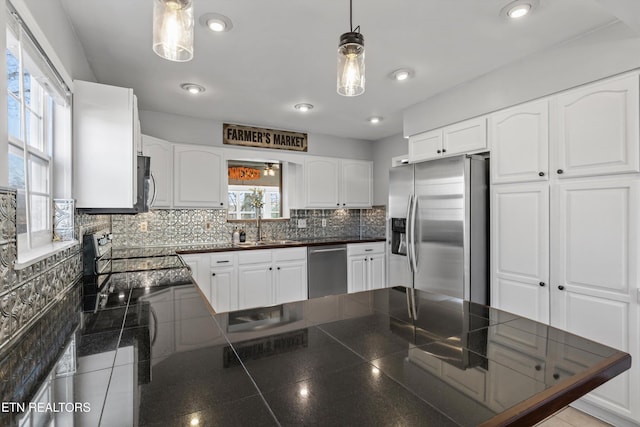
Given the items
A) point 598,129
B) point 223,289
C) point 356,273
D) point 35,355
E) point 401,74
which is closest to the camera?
point 35,355

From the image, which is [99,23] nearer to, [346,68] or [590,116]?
[346,68]

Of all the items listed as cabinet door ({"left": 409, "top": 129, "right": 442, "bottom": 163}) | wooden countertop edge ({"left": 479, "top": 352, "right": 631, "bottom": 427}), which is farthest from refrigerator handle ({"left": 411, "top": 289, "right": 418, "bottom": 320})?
cabinet door ({"left": 409, "top": 129, "right": 442, "bottom": 163})

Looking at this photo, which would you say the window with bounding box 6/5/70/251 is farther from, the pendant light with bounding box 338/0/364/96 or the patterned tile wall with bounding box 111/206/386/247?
the patterned tile wall with bounding box 111/206/386/247

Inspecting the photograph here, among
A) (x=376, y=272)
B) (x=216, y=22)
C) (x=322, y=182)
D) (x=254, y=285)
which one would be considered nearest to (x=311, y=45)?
(x=216, y=22)

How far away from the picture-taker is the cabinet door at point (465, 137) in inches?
107

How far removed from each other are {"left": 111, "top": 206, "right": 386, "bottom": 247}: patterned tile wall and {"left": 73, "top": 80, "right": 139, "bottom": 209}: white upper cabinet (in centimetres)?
178

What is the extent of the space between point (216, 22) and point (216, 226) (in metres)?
2.61

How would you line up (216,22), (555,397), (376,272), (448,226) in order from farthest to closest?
1. (376,272)
2. (448,226)
3. (216,22)
4. (555,397)

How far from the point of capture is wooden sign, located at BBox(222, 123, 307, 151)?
159 inches

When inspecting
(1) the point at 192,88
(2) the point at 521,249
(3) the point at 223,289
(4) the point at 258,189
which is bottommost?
(3) the point at 223,289

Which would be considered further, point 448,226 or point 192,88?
point 192,88

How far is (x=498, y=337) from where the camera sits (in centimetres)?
103

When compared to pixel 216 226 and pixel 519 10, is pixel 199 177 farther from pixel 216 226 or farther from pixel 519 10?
pixel 519 10

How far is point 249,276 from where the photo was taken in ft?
12.2
